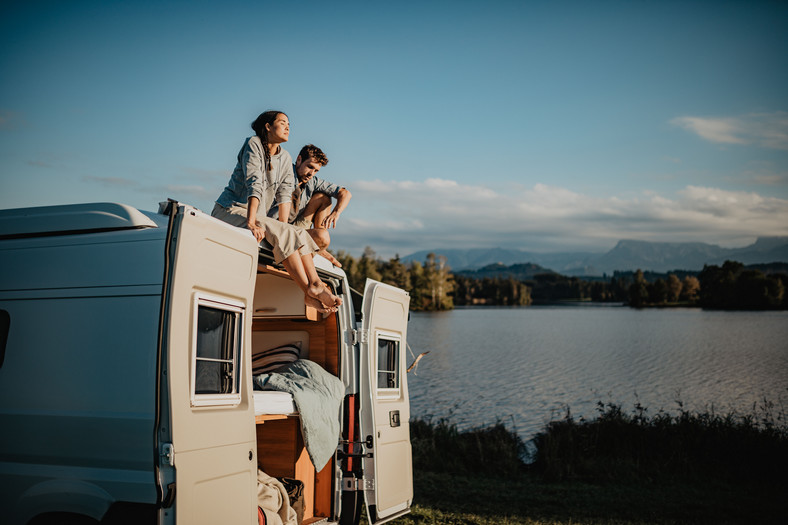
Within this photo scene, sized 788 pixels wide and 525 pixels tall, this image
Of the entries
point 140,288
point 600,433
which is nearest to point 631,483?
point 600,433

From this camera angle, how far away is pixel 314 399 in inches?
219

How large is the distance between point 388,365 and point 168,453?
11.9ft

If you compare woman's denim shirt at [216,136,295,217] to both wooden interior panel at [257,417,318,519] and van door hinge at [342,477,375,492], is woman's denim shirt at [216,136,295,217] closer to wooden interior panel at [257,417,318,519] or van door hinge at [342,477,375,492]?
wooden interior panel at [257,417,318,519]

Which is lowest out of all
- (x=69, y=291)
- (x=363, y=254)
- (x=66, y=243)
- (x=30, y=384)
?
(x=30, y=384)

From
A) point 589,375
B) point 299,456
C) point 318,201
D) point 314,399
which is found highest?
point 318,201

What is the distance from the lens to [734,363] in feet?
82.2

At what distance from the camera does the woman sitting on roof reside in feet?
16.8

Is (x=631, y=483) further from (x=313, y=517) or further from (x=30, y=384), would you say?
(x=30, y=384)

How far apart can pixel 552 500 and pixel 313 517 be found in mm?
4745

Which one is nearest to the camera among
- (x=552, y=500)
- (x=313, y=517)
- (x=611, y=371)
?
(x=313, y=517)

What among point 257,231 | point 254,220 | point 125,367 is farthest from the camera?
point 254,220

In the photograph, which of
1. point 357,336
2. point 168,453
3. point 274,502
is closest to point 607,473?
point 357,336

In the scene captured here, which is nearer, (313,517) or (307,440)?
(307,440)

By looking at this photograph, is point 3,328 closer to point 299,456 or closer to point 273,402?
point 273,402
